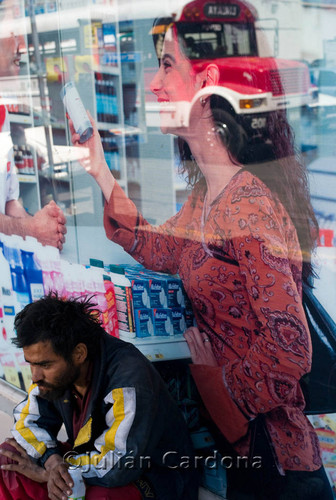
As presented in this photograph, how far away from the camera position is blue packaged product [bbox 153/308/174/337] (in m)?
2.54

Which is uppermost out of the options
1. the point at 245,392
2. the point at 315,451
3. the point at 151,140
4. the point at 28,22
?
the point at 28,22

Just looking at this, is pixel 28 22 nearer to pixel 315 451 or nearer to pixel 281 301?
pixel 281 301

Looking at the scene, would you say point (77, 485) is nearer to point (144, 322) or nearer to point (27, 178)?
point (144, 322)

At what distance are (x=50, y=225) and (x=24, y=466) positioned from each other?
3.87ft

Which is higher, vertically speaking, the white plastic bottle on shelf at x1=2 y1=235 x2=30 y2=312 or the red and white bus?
the red and white bus

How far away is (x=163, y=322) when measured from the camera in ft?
8.42

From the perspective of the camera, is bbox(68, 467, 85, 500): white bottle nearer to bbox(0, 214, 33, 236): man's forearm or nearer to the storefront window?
the storefront window

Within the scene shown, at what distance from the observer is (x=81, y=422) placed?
2277 millimetres

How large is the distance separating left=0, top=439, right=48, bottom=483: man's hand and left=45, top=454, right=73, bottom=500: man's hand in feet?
0.13

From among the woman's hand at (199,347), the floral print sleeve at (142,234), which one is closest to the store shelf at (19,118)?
the floral print sleeve at (142,234)

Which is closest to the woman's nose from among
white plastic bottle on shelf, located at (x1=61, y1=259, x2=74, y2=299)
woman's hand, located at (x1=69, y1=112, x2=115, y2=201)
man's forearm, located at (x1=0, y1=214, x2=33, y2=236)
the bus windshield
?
the bus windshield

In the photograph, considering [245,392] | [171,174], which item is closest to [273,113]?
[171,174]

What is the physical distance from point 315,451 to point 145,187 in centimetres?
120

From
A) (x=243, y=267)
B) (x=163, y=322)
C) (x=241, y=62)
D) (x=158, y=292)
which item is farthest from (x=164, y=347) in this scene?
(x=241, y=62)
